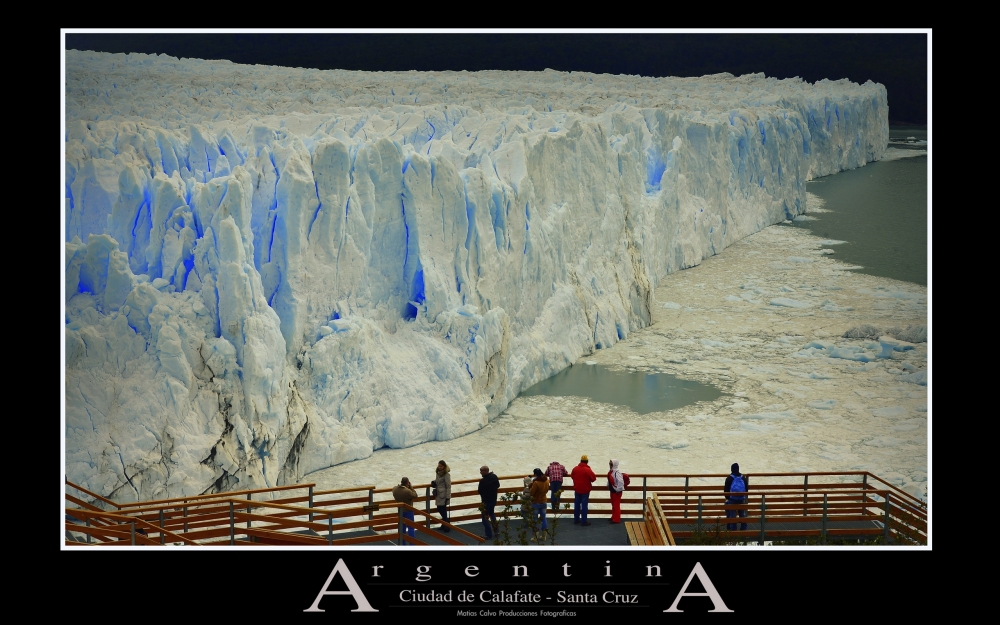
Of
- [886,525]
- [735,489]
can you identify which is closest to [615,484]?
[735,489]

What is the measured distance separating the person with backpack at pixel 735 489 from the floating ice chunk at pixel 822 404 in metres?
6.38

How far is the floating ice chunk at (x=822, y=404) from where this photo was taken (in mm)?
17562

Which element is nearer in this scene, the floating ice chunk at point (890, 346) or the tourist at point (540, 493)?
the tourist at point (540, 493)

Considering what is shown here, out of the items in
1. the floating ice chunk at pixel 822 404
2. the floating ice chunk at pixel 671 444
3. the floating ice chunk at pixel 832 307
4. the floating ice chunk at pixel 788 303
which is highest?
the floating ice chunk at pixel 788 303

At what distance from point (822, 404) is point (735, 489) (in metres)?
6.90

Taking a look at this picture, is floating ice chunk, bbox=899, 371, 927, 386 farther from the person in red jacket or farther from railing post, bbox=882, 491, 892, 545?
the person in red jacket

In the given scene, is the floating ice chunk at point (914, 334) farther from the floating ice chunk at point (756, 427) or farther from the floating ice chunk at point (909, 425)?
the floating ice chunk at point (756, 427)

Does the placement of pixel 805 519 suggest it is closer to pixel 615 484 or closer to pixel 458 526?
pixel 615 484

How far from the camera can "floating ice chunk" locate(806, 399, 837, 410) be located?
57.6ft

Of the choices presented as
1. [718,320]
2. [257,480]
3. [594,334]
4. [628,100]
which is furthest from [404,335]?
→ [628,100]

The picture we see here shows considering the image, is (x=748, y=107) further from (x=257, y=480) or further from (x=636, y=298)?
(x=257, y=480)

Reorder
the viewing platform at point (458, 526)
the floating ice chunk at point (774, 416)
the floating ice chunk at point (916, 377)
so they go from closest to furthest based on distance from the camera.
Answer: the viewing platform at point (458, 526)
the floating ice chunk at point (774, 416)
the floating ice chunk at point (916, 377)
